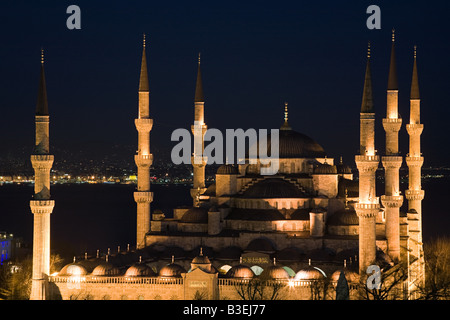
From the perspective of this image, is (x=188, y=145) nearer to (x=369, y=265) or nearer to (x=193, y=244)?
(x=193, y=244)

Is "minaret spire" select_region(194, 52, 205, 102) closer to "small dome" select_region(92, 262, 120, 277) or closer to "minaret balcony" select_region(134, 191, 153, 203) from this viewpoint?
"minaret balcony" select_region(134, 191, 153, 203)

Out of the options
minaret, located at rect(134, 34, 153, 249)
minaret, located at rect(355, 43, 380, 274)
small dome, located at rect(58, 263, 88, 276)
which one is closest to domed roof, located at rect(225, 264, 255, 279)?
minaret, located at rect(355, 43, 380, 274)

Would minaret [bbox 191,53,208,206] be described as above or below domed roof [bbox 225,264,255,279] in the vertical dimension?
above

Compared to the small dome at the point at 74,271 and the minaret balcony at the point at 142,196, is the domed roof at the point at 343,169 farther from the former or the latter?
the small dome at the point at 74,271

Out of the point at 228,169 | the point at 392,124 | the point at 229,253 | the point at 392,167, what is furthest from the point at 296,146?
the point at 229,253

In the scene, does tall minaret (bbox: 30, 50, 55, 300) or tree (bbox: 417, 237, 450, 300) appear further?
tree (bbox: 417, 237, 450, 300)
